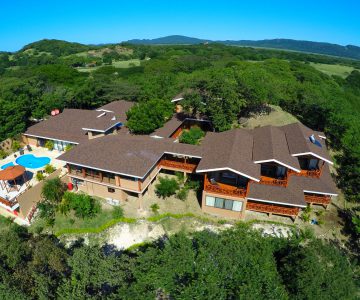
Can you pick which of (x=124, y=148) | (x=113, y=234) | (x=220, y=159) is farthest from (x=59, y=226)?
(x=220, y=159)

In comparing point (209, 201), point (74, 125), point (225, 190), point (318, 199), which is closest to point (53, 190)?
point (74, 125)

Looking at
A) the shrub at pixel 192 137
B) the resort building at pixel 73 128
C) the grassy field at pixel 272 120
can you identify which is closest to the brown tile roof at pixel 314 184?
the shrub at pixel 192 137

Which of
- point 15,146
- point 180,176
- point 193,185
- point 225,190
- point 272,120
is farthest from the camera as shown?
point 272,120

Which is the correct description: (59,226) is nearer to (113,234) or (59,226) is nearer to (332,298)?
(113,234)

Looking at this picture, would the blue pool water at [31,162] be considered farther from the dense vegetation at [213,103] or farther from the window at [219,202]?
the window at [219,202]

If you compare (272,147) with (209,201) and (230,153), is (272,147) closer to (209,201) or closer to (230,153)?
(230,153)

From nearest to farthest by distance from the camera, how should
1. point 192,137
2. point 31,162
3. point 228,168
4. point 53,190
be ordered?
point 228,168 < point 53,190 < point 31,162 < point 192,137

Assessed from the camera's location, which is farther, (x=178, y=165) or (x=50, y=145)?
(x=50, y=145)
